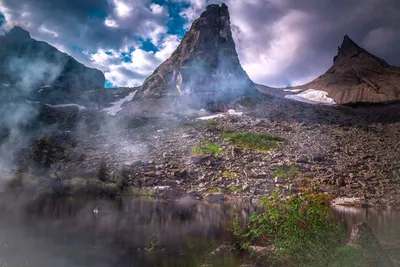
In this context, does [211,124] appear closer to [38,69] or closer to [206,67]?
[206,67]

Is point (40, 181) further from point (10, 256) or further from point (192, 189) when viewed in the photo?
point (10, 256)

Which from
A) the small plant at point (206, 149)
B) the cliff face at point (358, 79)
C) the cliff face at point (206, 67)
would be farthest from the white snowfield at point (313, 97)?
the small plant at point (206, 149)

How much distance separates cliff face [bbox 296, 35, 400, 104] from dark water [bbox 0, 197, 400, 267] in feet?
268

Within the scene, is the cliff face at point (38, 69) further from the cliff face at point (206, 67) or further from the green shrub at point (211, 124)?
the green shrub at point (211, 124)

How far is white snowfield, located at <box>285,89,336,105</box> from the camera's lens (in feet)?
335

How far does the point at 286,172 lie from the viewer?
4688 cm

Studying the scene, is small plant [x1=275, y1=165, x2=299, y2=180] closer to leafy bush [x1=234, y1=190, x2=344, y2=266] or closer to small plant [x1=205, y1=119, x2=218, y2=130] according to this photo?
small plant [x1=205, y1=119, x2=218, y2=130]

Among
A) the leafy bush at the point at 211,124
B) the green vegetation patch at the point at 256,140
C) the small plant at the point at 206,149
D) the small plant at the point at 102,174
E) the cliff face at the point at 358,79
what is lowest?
the small plant at the point at 102,174

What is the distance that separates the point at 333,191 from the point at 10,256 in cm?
4140

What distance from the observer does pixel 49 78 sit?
11038 centimetres

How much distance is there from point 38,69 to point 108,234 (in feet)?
355

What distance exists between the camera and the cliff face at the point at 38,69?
87.8m

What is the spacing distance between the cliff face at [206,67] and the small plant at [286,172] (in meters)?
45.1

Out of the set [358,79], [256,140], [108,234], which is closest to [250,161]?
[256,140]
